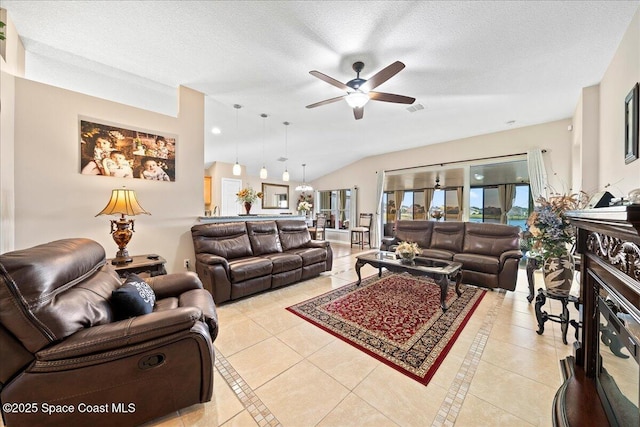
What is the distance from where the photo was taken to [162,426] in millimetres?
1360

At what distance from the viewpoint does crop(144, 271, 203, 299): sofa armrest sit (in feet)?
6.89

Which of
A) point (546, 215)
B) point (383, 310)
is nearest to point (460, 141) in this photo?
point (546, 215)

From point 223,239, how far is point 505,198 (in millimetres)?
6872

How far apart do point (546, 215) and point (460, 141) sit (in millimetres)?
3975

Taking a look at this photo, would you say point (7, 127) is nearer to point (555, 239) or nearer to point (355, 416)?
point (355, 416)

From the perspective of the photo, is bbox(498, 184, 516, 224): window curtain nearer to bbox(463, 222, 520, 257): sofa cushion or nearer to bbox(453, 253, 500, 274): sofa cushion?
bbox(463, 222, 520, 257): sofa cushion

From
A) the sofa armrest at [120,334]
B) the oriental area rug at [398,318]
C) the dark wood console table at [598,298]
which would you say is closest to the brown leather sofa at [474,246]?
the oriental area rug at [398,318]

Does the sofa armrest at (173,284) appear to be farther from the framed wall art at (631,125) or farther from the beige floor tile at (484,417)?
the framed wall art at (631,125)

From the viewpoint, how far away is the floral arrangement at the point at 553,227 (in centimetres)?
223

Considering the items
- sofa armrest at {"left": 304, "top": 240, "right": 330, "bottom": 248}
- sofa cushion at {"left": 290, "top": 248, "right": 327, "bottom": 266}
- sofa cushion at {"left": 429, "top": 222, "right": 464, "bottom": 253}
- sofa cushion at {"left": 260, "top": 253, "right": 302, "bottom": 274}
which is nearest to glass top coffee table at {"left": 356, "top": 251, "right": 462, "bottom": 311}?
sofa cushion at {"left": 290, "top": 248, "right": 327, "bottom": 266}

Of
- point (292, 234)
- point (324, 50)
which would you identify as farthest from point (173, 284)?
point (324, 50)

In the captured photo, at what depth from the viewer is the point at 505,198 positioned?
6.12 meters

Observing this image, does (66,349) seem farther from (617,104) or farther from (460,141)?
(460,141)

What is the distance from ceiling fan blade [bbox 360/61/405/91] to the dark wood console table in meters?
1.82
